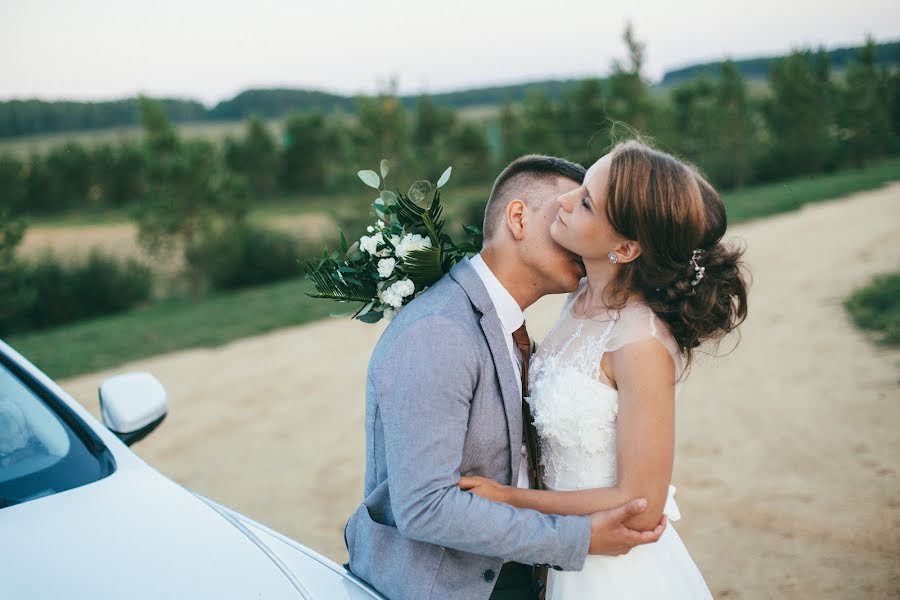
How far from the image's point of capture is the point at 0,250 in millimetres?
11516

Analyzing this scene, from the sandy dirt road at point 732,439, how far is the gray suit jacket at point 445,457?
2452mm

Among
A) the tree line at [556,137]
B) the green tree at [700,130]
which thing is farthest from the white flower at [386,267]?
the green tree at [700,130]

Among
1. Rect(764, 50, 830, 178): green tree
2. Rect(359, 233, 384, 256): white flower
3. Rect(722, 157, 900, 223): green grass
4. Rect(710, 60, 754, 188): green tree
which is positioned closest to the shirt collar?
Rect(359, 233, 384, 256): white flower

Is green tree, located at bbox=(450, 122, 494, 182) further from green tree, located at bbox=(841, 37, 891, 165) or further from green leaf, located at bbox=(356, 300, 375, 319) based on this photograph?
green leaf, located at bbox=(356, 300, 375, 319)

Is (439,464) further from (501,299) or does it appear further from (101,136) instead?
(101,136)

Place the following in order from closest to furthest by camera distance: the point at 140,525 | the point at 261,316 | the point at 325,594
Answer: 1. the point at 325,594
2. the point at 140,525
3. the point at 261,316

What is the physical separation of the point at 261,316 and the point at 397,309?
10483 mm

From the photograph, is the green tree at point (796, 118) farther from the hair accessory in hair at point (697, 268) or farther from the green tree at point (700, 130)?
the hair accessory in hair at point (697, 268)

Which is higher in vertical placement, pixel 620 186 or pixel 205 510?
pixel 620 186

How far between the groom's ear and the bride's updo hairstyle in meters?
0.26

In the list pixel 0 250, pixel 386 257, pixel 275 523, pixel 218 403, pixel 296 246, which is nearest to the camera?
pixel 386 257

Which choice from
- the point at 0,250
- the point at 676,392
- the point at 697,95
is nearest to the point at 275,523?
the point at 676,392

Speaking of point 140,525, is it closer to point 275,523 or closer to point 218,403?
point 275,523

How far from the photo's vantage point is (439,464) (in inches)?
72.1
